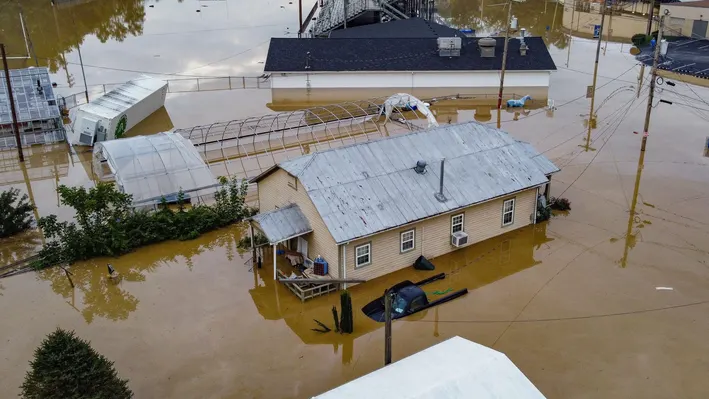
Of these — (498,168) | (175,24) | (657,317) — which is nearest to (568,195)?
(498,168)

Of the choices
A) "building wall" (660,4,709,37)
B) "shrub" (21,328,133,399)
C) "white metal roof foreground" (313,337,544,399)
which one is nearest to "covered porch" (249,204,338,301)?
"white metal roof foreground" (313,337,544,399)

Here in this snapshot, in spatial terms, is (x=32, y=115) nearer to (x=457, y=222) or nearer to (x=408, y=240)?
(x=408, y=240)

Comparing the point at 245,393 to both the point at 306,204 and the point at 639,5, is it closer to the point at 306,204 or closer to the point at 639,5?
the point at 306,204

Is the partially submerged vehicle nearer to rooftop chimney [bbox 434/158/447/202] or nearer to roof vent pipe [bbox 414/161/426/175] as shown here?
rooftop chimney [bbox 434/158/447/202]

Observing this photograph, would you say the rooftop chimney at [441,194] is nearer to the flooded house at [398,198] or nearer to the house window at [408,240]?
the flooded house at [398,198]

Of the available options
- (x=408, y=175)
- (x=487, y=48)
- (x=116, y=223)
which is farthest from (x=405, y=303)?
(x=487, y=48)
